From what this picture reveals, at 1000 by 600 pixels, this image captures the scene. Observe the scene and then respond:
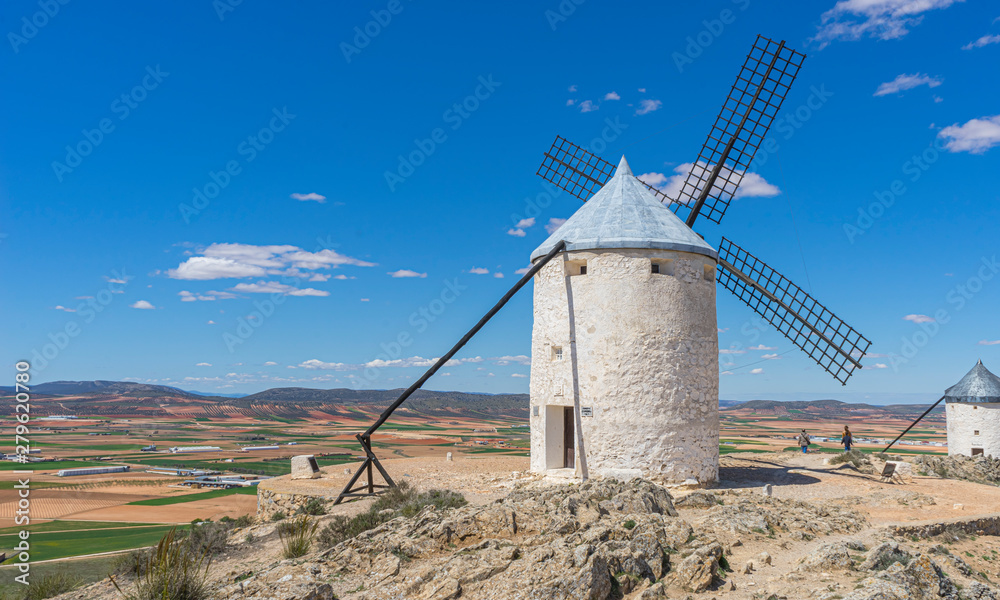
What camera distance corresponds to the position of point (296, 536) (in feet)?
30.2

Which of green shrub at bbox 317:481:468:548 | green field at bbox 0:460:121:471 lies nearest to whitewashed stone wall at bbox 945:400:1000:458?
green shrub at bbox 317:481:468:548

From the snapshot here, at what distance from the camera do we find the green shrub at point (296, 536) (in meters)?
8.75

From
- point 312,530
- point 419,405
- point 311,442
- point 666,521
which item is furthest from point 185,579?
point 419,405

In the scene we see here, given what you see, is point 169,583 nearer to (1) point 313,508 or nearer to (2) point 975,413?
(1) point 313,508

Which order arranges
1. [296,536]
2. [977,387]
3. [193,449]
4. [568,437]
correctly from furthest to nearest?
[193,449], [977,387], [568,437], [296,536]

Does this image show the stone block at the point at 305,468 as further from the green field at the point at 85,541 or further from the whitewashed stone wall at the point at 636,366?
the whitewashed stone wall at the point at 636,366

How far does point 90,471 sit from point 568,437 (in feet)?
119

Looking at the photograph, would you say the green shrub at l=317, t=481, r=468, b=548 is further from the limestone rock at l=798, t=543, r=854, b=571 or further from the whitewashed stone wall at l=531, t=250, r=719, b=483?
the limestone rock at l=798, t=543, r=854, b=571

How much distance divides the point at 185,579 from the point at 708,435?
9673 millimetres

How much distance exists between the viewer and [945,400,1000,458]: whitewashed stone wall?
853 inches

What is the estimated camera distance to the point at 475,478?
13875 millimetres

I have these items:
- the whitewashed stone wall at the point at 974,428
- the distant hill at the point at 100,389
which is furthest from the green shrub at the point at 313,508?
the distant hill at the point at 100,389

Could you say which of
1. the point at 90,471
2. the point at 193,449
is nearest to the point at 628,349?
the point at 90,471

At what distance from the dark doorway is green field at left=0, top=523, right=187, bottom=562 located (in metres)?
9.46
